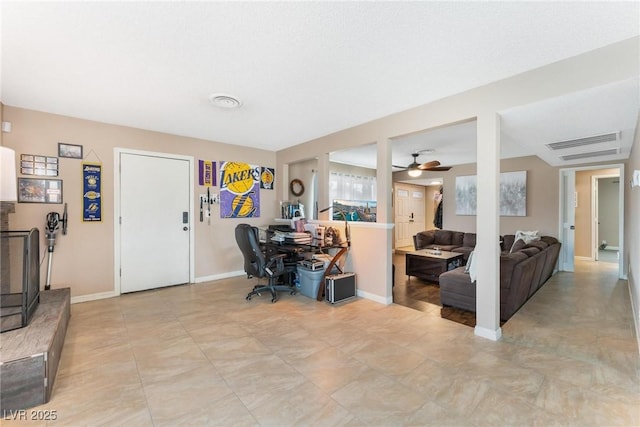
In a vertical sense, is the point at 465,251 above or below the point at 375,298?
above

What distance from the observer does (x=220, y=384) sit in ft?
6.23

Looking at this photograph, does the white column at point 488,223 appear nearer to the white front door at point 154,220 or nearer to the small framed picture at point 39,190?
the white front door at point 154,220

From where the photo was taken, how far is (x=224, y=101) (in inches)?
116

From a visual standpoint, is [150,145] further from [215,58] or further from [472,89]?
[472,89]

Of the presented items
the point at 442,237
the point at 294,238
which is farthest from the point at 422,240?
the point at 294,238

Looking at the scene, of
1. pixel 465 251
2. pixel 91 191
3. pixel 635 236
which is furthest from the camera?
pixel 465 251

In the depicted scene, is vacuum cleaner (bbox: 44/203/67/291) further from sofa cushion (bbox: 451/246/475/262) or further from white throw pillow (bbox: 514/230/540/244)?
white throw pillow (bbox: 514/230/540/244)

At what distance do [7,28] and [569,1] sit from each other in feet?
11.6

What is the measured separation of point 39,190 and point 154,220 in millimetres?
1264

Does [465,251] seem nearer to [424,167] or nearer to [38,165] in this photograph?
[424,167]

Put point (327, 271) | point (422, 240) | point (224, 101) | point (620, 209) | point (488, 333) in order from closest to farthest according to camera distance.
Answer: point (488, 333) < point (224, 101) < point (327, 271) < point (620, 209) < point (422, 240)

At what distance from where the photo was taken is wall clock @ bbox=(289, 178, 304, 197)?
5.55m

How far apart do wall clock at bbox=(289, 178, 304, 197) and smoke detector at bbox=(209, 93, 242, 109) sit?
255cm

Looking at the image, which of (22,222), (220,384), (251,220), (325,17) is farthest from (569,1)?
(22,222)
